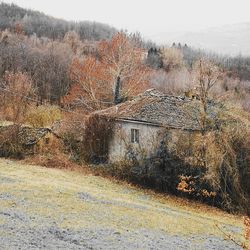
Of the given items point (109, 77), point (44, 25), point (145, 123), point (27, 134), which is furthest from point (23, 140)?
point (44, 25)

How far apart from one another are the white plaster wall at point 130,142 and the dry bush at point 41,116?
9630 millimetres

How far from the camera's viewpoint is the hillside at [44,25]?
398ft

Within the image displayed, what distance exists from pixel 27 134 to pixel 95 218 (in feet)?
54.0

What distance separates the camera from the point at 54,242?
13.5 meters

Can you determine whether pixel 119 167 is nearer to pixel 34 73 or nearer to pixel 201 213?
pixel 201 213

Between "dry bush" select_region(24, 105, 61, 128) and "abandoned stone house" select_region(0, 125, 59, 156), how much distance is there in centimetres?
600

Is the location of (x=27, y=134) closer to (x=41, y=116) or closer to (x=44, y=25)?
(x=41, y=116)

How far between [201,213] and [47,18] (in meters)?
133

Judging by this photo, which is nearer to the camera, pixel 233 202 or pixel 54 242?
pixel 54 242

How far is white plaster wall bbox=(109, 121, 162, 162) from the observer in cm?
2773

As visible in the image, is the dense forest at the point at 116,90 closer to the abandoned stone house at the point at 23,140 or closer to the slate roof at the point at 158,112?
the abandoned stone house at the point at 23,140

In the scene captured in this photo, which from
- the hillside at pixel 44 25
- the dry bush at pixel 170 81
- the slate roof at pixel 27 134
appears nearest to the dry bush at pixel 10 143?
the slate roof at pixel 27 134

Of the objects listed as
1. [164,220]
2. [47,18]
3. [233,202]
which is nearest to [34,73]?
[233,202]

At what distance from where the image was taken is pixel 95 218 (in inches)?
664
